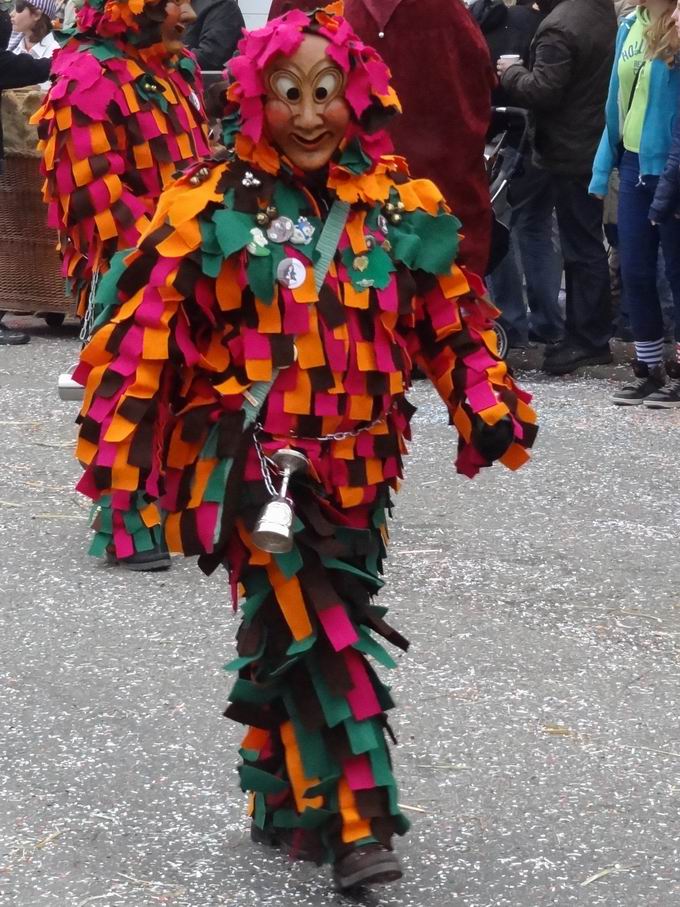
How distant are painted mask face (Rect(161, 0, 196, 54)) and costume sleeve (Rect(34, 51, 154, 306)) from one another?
0.76 feet

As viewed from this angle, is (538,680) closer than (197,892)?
No

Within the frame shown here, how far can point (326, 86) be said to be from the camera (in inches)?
130

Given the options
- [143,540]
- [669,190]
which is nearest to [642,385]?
[669,190]

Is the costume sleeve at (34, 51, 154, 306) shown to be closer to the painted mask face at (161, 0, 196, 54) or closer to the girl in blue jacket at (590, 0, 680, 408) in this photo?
the painted mask face at (161, 0, 196, 54)

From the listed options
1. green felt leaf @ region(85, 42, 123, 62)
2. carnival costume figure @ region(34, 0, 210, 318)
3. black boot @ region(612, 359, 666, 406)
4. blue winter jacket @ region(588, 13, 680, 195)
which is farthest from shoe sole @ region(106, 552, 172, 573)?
blue winter jacket @ region(588, 13, 680, 195)

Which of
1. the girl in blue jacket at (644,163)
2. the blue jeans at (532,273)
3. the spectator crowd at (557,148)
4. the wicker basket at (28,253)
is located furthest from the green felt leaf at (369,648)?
the wicker basket at (28,253)

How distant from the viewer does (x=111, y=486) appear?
3312mm

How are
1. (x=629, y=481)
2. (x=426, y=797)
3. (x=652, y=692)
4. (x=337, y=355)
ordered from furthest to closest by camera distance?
1. (x=629, y=481)
2. (x=652, y=692)
3. (x=426, y=797)
4. (x=337, y=355)

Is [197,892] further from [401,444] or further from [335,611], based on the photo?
[401,444]

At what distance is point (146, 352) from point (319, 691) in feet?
2.49

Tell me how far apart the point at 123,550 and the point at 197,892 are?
7.12 ft

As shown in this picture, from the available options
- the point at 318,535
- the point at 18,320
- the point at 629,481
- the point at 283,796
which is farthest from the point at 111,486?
the point at 18,320

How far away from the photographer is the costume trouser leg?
331 cm

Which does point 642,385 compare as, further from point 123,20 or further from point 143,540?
point 123,20
